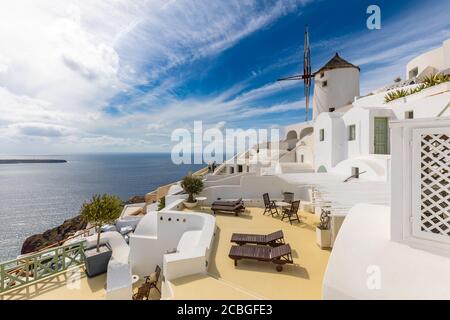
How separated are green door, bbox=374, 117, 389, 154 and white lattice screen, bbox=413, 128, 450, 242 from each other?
10.0 meters

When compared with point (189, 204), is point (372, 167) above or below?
above

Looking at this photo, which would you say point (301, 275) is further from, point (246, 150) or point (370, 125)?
point (246, 150)

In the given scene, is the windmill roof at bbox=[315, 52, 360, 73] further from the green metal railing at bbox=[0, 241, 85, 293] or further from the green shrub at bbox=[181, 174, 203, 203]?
the green metal railing at bbox=[0, 241, 85, 293]

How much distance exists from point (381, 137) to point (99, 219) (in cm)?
1506

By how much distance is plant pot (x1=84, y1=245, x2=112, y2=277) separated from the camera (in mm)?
7579

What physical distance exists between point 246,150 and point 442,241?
32.1m

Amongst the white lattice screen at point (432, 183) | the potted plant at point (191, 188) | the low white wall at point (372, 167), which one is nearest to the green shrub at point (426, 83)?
the low white wall at point (372, 167)

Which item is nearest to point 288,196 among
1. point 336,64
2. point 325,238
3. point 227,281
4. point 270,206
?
point 270,206

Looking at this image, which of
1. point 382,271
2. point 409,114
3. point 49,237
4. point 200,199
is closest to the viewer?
point 382,271

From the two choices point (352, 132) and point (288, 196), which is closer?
point (288, 196)

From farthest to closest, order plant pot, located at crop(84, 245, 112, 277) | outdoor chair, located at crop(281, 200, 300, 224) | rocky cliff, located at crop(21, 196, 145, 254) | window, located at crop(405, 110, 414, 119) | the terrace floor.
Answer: rocky cliff, located at crop(21, 196, 145, 254) < window, located at crop(405, 110, 414, 119) < outdoor chair, located at crop(281, 200, 300, 224) < plant pot, located at crop(84, 245, 112, 277) < the terrace floor

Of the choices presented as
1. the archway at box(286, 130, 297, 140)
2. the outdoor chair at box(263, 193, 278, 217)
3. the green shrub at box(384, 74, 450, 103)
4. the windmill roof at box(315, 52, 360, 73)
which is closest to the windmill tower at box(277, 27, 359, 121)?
the windmill roof at box(315, 52, 360, 73)

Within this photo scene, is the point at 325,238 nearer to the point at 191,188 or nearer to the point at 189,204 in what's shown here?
the point at 189,204

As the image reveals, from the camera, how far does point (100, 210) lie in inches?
347
